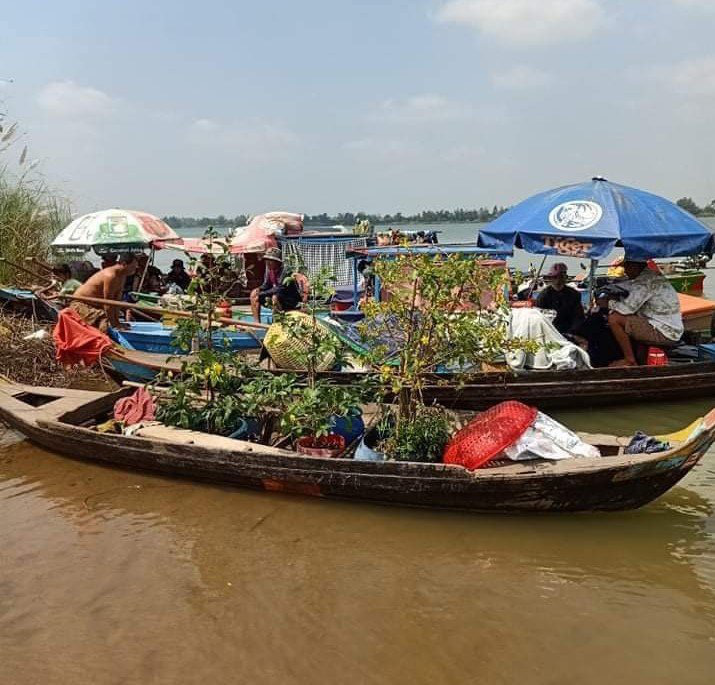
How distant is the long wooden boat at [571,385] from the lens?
22.8 feet

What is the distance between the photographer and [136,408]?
588cm

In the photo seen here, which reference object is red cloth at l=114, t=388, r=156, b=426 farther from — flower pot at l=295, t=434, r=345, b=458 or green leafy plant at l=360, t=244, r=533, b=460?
green leafy plant at l=360, t=244, r=533, b=460

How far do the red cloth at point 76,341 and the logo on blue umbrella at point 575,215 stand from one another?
4840mm

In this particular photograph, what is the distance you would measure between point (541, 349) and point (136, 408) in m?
3.96

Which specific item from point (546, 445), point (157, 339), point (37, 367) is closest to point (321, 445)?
point (546, 445)

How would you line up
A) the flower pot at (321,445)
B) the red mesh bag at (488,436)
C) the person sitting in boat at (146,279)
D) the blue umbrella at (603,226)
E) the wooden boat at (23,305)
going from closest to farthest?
the red mesh bag at (488,436) < the flower pot at (321,445) < the blue umbrella at (603,226) < the wooden boat at (23,305) < the person sitting in boat at (146,279)

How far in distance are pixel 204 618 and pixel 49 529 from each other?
1.66 metres

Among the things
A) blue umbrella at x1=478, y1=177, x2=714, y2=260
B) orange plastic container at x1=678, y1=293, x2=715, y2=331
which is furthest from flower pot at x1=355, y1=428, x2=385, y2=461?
orange plastic container at x1=678, y1=293, x2=715, y2=331

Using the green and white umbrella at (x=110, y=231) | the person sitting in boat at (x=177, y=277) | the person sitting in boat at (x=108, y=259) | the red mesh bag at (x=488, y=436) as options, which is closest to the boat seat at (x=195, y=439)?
the red mesh bag at (x=488, y=436)

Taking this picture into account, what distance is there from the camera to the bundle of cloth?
7.01 m

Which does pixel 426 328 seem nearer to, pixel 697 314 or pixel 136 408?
pixel 136 408

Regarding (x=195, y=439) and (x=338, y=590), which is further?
(x=195, y=439)

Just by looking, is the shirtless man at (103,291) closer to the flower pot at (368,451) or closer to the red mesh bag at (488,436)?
the flower pot at (368,451)

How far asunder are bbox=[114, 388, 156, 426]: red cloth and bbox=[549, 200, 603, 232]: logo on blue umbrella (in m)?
4.33
